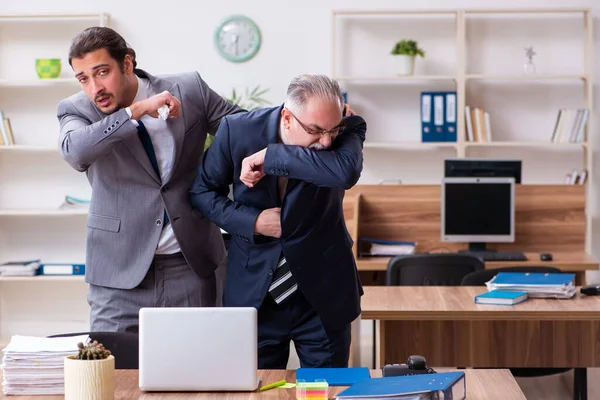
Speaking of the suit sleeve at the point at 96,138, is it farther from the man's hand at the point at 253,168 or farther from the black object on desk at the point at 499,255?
the black object on desk at the point at 499,255

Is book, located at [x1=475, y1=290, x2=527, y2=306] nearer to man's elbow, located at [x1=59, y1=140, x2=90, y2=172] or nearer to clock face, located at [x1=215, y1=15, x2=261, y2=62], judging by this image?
man's elbow, located at [x1=59, y1=140, x2=90, y2=172]

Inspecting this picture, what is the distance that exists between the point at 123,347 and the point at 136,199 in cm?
46

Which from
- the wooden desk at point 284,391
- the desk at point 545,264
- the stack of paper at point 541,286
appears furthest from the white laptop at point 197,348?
the desk at point 545,264

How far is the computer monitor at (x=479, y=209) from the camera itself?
524cm

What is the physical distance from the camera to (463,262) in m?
4.21

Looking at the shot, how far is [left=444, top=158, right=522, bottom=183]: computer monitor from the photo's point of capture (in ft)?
17.4

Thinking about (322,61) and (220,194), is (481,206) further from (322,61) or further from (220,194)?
(220,194)

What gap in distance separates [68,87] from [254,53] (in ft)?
4.63

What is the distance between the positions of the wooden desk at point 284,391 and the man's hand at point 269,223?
16.6 inches

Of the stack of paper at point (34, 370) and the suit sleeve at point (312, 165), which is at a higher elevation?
the suit sleeve at point (312, 165)

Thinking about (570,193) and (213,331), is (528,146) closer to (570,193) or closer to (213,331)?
(570,193)

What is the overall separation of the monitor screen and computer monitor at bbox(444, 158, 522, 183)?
0.08 m

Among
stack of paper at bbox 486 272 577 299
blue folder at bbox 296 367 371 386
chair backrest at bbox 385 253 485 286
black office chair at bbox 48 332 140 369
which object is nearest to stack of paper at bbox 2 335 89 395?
black office chair at bbox 48 332 140 369

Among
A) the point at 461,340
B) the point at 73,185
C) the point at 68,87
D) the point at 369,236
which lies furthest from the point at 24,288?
the point at 461,340
